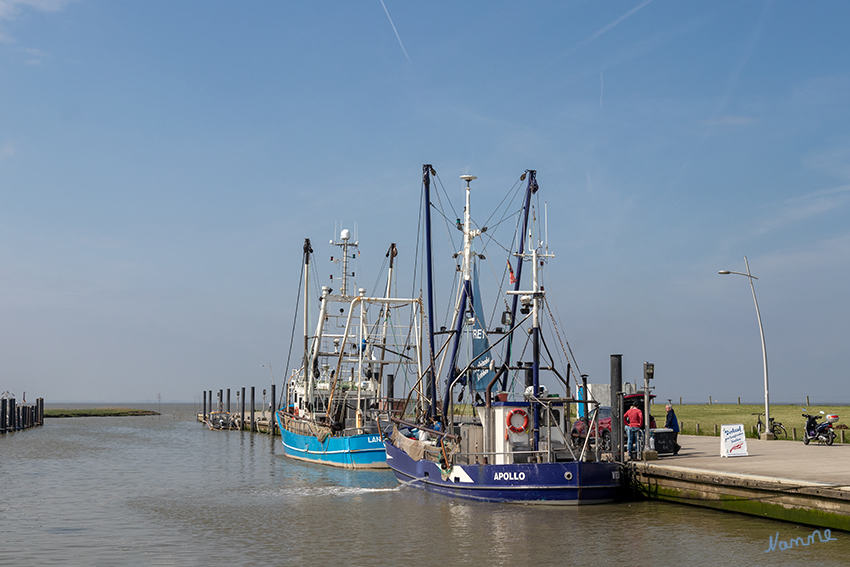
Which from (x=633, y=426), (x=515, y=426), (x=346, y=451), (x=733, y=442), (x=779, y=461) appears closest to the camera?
(x=779, y=461)

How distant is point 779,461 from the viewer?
23.0 m

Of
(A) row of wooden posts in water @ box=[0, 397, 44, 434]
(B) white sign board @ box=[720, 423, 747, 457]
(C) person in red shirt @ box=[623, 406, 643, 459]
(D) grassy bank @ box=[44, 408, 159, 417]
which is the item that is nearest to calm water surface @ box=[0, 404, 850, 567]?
(C) person in red shirt @ box=[623, 406, 643, 459]

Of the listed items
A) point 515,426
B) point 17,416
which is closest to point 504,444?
point 515,426

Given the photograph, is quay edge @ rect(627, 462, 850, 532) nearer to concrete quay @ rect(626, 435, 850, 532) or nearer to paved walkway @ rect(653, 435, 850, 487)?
concrete quay @ rect(626, 435, 850, 532)

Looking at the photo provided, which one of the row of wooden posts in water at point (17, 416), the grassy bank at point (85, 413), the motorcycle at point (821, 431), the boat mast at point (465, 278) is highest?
the boat mast at point (465, 278)

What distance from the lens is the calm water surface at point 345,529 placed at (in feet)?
54.4

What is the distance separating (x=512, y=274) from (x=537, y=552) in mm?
17852

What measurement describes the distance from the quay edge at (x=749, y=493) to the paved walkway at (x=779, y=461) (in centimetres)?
59

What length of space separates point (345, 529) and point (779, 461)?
12938 mm

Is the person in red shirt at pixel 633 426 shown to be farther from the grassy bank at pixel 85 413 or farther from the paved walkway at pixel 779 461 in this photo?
the grassy bank at pixel 85 413

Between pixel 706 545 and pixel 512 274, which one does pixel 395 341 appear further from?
pixel 706 545

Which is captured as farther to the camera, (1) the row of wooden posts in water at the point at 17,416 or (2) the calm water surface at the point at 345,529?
(1) the row of wooden posts in water at the point at 17,416

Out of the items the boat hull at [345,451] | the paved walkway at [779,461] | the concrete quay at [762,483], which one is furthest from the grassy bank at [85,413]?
the concrete quay at [762,483]

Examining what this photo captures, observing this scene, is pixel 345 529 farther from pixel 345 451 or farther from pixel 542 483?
pixel 345 451
